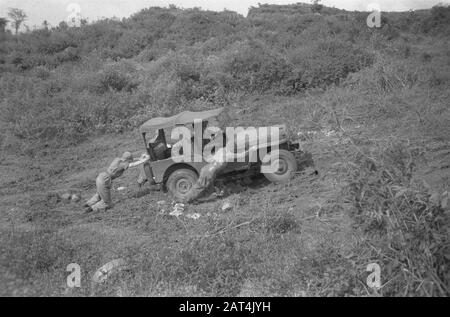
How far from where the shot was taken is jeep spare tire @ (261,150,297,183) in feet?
26.9

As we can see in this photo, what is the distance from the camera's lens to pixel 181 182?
8.32m

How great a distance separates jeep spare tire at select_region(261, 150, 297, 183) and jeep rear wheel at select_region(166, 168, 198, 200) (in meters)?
1.31

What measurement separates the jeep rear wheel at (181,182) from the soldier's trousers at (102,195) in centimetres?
110

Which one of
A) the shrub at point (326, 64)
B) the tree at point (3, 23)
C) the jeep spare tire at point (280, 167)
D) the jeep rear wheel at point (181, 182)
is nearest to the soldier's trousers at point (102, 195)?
the jeep rear wheel at point (181, 182)

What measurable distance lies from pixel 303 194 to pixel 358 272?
10.5ft

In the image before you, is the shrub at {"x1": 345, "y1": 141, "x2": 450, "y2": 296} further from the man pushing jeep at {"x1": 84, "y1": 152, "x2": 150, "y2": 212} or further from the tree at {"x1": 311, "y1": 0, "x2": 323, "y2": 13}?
the tree at {"x1": 311, "y1": 0, "x2": 323, "y2": 13}

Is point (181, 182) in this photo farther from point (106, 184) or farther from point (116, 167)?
point (106, 184)

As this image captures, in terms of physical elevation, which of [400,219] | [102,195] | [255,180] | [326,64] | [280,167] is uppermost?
[326,64]

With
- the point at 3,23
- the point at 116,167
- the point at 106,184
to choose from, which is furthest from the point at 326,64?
the point at 3,23

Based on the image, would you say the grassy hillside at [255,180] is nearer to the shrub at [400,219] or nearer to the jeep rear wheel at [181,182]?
the shrub at [400,219]

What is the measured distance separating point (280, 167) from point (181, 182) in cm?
184

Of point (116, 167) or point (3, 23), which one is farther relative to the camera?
point (3, 23)

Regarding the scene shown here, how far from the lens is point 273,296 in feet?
15.0

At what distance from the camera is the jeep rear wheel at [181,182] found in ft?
27.0
